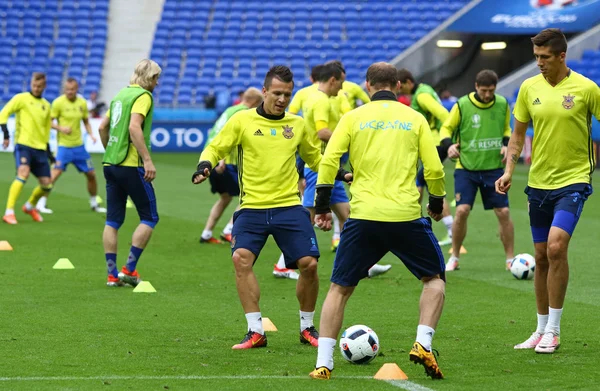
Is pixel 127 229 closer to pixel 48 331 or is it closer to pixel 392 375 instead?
pixel 48 331

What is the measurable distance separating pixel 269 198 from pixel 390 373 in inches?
70.5

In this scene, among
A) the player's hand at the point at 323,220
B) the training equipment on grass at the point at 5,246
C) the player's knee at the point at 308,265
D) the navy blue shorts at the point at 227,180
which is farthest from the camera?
the navy blue shorts at the point at 227,180

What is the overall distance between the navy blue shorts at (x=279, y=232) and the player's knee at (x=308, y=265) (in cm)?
3

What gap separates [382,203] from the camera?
678 centimetres

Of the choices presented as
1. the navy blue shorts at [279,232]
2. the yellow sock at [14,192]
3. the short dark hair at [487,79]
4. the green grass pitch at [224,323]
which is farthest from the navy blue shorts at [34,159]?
the navy blue shorts at [279,232]

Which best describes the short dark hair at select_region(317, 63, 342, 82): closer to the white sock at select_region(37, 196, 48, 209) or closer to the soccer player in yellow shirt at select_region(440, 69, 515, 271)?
the soccer player in yellow shirt at select_region(440, 69, 515, 271)

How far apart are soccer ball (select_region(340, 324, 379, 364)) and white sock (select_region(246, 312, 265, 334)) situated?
2.63ft

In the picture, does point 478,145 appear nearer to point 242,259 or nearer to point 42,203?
point 242,259

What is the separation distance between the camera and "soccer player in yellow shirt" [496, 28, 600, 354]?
767cm

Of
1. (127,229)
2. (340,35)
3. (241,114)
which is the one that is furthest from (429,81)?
(241,114)

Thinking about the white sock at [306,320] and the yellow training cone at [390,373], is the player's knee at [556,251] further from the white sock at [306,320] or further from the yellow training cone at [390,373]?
the white sock at [306,320]

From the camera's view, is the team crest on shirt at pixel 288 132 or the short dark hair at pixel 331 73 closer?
the team crest on shirt at pixel 288 132

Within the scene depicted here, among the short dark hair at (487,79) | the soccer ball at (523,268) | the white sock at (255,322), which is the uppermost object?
the short dark hair at (487,79)

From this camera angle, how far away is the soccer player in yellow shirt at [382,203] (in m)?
6.78
